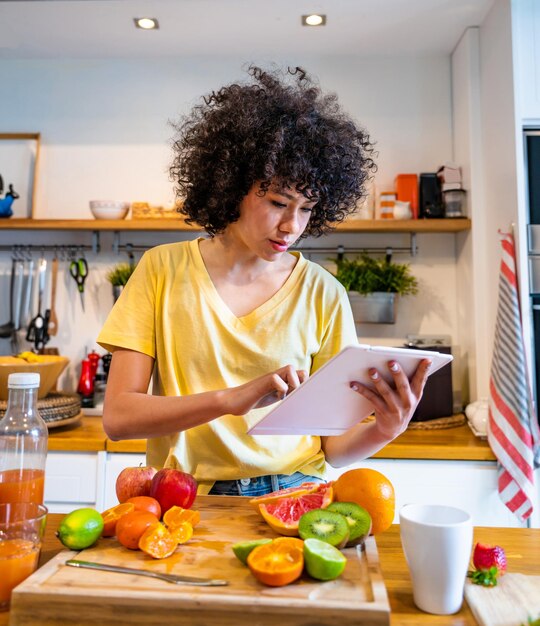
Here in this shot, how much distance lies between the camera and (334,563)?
72 cm

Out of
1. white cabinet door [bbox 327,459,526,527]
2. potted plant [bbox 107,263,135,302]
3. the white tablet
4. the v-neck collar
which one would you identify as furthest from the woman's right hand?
potted plant [bbox 107,263,135,302]

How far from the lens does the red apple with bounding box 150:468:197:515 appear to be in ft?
3.10

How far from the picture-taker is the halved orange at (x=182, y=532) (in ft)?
2.76

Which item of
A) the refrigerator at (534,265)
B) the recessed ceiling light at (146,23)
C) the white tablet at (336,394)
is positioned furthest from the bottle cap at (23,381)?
the recessed ceiling light at (146,23)

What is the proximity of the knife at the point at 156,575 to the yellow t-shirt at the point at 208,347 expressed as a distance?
43 cm

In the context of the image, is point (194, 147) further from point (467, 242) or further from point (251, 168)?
point (467, 242)

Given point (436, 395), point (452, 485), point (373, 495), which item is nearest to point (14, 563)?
point (373, 495)

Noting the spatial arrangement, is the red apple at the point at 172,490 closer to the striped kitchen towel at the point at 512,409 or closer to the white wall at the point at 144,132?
the striped kitchen towel at the point at 512,409

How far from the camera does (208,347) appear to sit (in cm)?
122

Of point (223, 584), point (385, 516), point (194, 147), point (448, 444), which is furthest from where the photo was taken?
point (448, 444)

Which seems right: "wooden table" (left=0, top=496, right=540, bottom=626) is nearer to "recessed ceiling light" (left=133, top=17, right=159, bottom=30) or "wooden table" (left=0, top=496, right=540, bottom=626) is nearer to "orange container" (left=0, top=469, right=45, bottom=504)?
"orange container" (left=0, top=469, right=45, bottom=504)

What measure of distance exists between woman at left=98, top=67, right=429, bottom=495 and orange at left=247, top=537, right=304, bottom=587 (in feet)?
1.24

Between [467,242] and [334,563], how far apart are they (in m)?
2.06

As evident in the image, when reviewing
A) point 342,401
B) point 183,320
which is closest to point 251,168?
point 183,320
